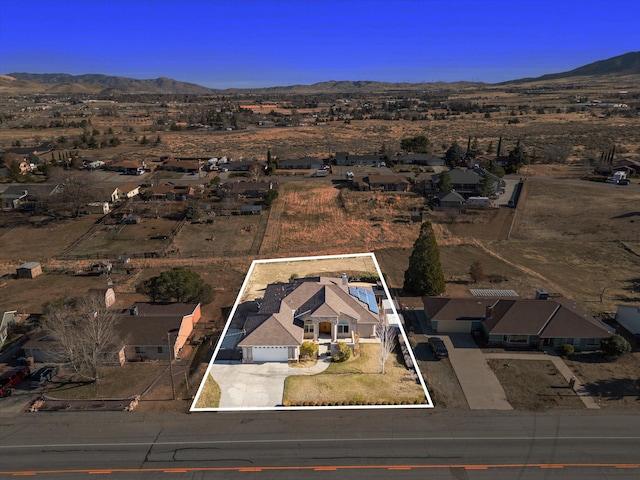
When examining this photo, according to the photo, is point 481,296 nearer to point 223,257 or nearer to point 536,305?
point 536,305

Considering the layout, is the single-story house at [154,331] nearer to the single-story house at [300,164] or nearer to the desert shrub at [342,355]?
the desert shrub at [342,355]

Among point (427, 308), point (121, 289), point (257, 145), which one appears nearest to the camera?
point (427, 308)

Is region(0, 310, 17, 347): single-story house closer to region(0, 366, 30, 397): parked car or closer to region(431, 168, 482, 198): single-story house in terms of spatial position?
region(0, 366, 30, 397): parked car

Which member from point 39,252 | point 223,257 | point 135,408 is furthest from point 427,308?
point 39,252

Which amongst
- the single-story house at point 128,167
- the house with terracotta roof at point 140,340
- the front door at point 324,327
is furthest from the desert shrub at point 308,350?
the single-story house at point 128,167

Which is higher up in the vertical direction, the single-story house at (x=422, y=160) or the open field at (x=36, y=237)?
the single-story house at (x=422, y=160)

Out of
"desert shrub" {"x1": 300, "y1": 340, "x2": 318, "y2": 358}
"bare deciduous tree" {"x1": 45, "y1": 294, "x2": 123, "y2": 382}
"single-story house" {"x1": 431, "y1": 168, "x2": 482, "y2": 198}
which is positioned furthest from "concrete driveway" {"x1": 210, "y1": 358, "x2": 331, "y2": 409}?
"single-story house" {"x1": 431, "y1": 168, "x2": 482, "y2": 198}

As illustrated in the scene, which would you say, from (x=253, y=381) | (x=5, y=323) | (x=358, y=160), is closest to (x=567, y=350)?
(x=253, y=381)
